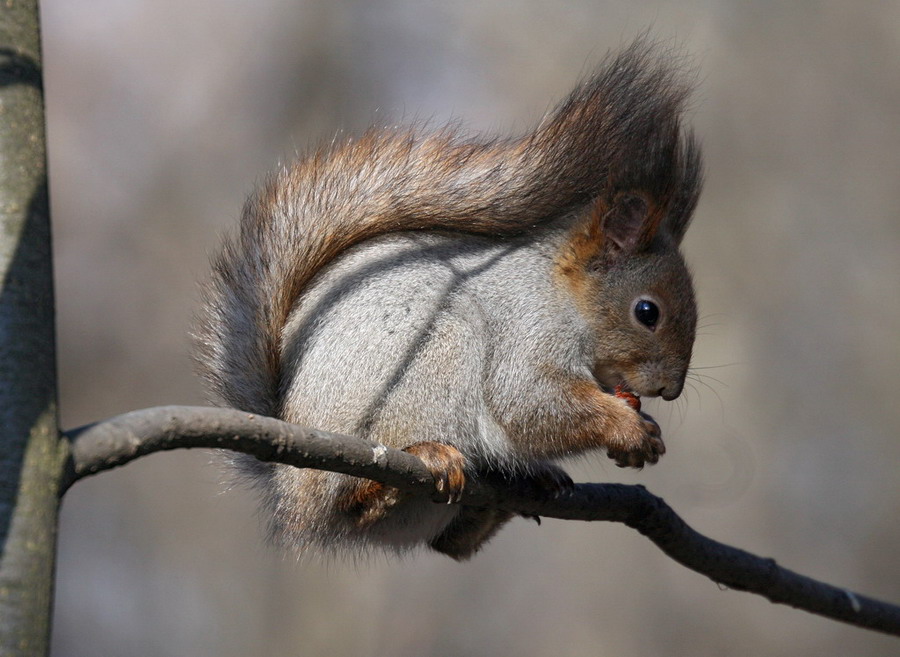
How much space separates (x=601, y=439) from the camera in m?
2.04

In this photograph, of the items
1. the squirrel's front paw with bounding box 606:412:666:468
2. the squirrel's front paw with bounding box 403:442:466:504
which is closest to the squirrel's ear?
the squirrel's front paw with bounding box 606:412:666:468

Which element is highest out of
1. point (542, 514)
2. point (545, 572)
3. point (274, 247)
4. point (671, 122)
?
point (671, 122)

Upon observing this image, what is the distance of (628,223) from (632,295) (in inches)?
7.0

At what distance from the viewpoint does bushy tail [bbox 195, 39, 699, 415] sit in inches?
79.6

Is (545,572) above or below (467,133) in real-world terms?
below

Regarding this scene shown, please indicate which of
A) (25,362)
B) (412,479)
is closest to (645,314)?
(412,479)

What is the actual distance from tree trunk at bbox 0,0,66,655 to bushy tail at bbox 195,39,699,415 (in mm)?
971

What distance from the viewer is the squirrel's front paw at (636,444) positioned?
202 centimetres

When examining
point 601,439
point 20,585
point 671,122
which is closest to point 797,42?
point 671,122

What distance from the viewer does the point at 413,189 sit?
2.09m

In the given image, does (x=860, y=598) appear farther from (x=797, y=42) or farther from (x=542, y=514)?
(x=797, y=42)

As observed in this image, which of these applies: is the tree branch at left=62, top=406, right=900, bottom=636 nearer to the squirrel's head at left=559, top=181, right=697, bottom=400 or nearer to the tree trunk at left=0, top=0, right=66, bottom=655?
the tree trunk at left=0, top=0, right=66, bottom=655

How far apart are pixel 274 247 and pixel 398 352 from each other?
0.36 m

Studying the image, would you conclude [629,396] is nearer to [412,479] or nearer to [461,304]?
[461,304]
